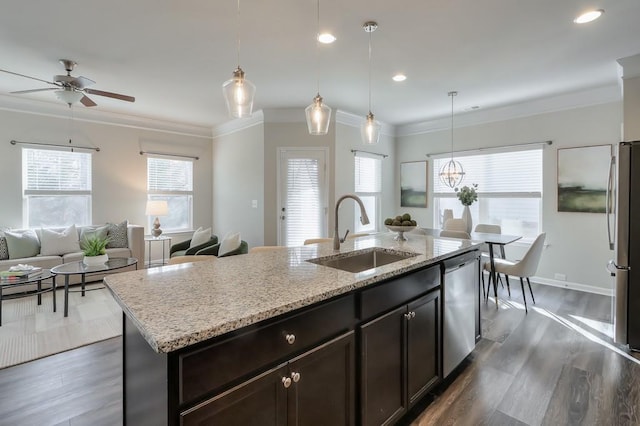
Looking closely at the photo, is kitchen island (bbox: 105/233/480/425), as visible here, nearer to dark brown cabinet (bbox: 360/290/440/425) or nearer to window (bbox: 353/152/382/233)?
dark brown cabinet (bbox: 360/290/440/425)

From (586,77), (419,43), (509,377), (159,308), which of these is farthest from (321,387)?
(586,77)

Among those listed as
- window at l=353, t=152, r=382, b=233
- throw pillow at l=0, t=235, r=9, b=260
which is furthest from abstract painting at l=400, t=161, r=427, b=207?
throw pillow at l=0, t=235, r=9, b=260

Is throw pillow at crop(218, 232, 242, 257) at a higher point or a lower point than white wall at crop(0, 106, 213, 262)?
lower

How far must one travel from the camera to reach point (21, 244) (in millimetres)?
4152

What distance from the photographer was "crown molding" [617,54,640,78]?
312cm

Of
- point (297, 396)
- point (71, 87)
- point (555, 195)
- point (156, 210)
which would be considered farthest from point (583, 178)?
point (156, 210)

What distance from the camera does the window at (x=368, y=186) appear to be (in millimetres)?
5684

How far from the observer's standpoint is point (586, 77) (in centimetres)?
377

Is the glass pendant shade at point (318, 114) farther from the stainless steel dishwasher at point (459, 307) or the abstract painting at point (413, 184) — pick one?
the abstract painting at point (413, 184)

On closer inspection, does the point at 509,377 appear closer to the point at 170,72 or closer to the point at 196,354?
the point at 196,354

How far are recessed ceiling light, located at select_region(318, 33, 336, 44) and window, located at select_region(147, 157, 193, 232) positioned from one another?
14.2ft

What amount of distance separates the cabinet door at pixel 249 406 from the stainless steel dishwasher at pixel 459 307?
1357 mm

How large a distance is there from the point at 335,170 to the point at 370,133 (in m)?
2.27

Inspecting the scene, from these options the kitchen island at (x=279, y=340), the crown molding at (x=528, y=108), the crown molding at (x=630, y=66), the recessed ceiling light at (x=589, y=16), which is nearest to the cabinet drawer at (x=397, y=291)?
the kitchen island at (x=279, y=340)
